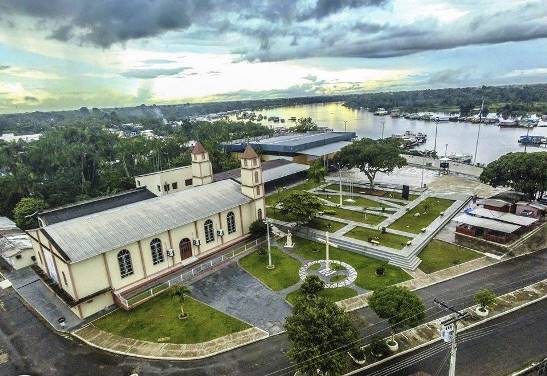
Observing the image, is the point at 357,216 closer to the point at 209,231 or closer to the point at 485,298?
the point at 209,231

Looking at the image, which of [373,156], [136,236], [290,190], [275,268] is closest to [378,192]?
[373,156]

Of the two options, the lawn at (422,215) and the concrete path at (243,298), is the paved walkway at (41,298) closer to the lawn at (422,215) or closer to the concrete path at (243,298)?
the concrete path at (243,298)

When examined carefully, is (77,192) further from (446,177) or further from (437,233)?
(446,177)

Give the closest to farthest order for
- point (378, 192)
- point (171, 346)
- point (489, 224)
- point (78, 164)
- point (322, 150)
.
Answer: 1. point (171, 346)
2. point (489, 224)
3. point (378, 192)
4. point (78, 164)
5. point (322, 150)

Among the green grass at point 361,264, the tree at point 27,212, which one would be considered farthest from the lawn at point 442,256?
the tree at point 27,212

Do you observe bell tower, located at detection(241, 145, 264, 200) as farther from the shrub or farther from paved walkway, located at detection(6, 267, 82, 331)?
the shrub

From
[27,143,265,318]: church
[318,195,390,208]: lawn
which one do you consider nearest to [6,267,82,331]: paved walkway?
[27,143,265,318]: church
